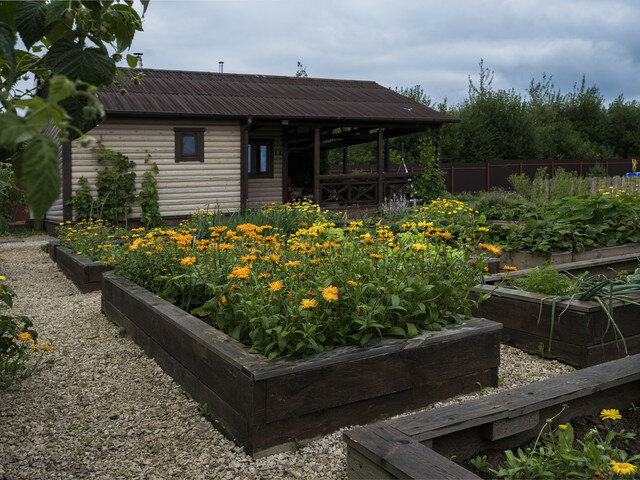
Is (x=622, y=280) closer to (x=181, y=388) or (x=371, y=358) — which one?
(x=371, y=358)

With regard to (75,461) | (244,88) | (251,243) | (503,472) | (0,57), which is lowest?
(75,461)

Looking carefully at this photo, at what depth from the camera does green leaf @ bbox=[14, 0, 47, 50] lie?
1.14 meters

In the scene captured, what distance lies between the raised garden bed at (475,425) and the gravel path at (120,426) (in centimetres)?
56

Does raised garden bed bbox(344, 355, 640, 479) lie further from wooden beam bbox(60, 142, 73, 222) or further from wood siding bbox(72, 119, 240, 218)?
wooden beam bbox(60, 142, 73, 222)

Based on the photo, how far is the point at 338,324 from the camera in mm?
2891

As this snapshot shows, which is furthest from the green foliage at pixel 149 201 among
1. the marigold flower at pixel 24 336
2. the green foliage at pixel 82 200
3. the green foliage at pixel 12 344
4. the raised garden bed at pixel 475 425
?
the raised garden bed at pixel 475 425

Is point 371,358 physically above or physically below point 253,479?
Answer: above

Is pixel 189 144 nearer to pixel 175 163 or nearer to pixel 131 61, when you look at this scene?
pixel 175 163

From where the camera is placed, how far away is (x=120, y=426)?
3.02 meters

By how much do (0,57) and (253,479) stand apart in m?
1.94

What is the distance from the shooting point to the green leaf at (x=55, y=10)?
3.54 ft

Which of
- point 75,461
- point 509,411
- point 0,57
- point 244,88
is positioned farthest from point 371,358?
point 244,88

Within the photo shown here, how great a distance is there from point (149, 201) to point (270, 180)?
175 inches

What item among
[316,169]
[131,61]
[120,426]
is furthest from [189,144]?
[131,61]
